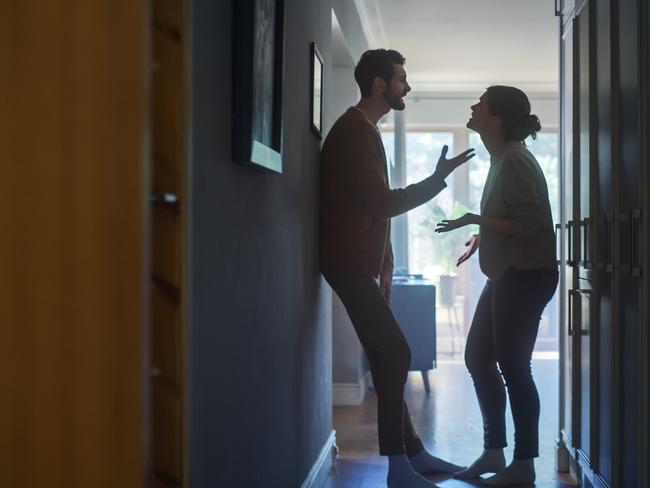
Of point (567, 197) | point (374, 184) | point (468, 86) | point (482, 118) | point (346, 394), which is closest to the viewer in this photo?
point (374, 184)

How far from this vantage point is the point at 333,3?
3914 millimetres

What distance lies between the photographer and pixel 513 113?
3.35m

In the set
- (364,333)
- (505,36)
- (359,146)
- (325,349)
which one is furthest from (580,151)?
(505,36)

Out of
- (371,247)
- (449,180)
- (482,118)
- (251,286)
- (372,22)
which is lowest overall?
(251,286)

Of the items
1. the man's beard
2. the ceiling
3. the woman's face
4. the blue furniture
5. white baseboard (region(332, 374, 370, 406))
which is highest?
the ceiling

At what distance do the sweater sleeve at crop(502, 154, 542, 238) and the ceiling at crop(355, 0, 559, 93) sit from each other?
90.2 inches

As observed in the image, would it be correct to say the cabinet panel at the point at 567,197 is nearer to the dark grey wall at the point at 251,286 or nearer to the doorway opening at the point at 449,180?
the doorway opening at the point at 449,180

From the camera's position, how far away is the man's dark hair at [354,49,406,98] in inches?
129

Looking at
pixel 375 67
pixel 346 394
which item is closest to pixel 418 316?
pixel 346 394

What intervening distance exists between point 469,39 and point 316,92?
370 cm

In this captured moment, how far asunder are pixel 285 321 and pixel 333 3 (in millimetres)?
1937
